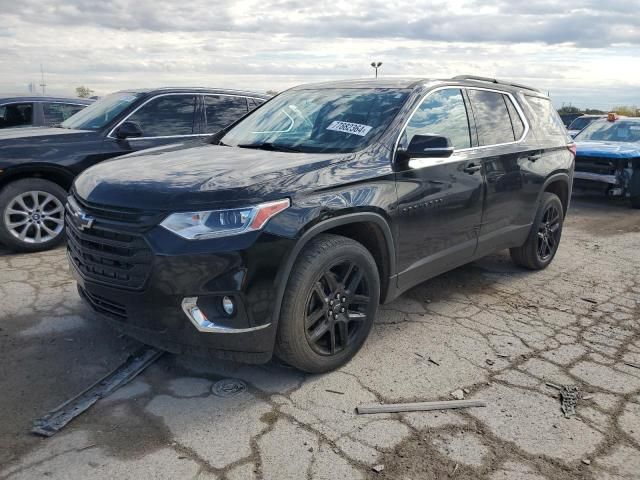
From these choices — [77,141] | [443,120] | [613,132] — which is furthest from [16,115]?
[613,132]

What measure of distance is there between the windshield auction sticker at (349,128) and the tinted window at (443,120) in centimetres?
26

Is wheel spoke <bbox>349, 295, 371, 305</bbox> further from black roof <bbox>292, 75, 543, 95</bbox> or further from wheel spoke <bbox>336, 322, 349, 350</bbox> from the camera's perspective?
black roof <bbox>292, 75, 543, 95</bbox>

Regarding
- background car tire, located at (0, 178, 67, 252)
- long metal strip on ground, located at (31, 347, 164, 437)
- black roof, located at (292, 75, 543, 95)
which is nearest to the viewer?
long metal strip on ground, located at (31, 347, 164, 437)

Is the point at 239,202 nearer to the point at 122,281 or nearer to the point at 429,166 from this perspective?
the point at 122,281

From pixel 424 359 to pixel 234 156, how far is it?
1793mm

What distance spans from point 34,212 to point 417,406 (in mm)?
4476

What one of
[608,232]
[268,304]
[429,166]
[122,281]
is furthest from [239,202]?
[608,232]

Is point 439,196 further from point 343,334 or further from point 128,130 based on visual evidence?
point 128,130

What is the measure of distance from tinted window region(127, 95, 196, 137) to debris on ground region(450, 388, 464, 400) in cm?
455

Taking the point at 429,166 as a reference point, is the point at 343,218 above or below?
below

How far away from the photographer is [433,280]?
524cm

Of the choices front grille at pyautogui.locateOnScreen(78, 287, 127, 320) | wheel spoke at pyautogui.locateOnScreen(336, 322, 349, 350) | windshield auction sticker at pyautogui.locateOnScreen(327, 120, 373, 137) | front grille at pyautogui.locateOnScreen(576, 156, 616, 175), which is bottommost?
wheel spoke at pyautogui.locateOnScreen(336, 322, 349, 350)

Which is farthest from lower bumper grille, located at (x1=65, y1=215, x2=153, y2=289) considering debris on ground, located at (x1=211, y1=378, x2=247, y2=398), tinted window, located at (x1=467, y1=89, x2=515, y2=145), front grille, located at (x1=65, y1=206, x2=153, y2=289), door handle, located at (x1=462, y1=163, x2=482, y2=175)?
tinted window, located at (x1=467, y1=89, x2=515, y2=145)

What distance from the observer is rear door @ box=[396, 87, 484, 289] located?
373 cm
